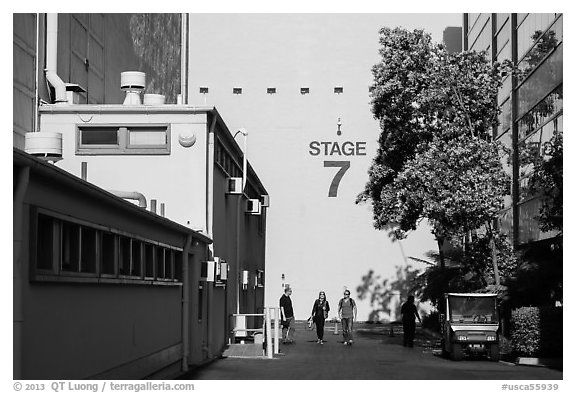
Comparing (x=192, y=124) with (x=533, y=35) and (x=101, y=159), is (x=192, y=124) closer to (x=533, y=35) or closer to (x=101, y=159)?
(x=101, y=159)

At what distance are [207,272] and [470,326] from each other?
21.7 ft

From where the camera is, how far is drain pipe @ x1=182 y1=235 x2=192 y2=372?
846 inches

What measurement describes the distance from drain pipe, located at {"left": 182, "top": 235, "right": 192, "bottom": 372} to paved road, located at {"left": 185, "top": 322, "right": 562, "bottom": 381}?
43 cm

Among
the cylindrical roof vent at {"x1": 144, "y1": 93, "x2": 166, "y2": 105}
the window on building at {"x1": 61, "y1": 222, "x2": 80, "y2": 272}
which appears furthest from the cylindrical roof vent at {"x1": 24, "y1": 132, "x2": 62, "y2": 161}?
the cylindrical roof vent at {"x1": 144, "y1": 93, "x2": 166, "y2": 105}

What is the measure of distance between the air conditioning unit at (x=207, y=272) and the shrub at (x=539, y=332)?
6.97 meters

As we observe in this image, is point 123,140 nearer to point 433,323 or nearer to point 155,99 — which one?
point 155,99

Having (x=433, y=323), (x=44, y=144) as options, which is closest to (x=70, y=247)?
(x=44, y=144)

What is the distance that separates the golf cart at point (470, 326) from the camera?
2622cm

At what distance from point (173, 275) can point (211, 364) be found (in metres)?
3.04

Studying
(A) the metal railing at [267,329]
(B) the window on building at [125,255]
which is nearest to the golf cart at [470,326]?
(A) the metal railing at [267,329]

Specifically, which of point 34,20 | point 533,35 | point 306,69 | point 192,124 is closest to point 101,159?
point 192,124

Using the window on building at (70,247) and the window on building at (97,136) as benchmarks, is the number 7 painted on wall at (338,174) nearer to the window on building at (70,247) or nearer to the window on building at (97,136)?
the window on building at (97,136)

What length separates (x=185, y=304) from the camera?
72.8ft

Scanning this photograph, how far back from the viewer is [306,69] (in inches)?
2249
